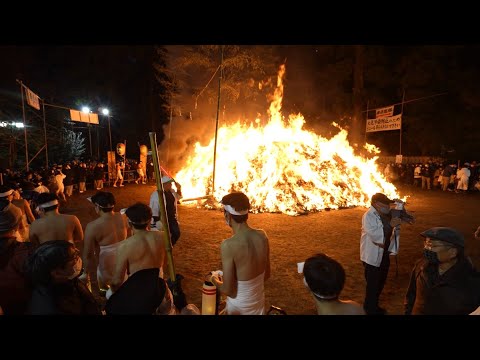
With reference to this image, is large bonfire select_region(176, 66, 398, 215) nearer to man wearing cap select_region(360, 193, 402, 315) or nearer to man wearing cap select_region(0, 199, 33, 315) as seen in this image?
man wearing cap select_region(360, 193, 402, 315)

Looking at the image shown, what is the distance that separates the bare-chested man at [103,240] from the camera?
183 inches

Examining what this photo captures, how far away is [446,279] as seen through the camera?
3160 mm

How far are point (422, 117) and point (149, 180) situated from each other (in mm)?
21573

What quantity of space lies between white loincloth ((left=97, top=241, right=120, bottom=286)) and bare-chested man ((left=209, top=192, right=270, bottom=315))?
181cm

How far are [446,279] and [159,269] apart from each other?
280 centimetres

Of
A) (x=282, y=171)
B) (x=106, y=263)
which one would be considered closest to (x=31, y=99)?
(x=282, y=171)

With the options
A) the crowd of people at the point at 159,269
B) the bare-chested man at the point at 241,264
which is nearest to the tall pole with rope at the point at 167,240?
the crowd of people at the point at 159,269

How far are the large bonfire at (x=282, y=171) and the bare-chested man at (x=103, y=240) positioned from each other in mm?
9165

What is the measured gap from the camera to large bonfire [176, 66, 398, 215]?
14.3 meters

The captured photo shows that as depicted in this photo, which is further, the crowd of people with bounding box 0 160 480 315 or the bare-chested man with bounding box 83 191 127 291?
the bare-chested man with bounding box 83 191 127 291

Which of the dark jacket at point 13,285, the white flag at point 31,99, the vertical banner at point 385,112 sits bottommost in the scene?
the dark jacket at point 13,285

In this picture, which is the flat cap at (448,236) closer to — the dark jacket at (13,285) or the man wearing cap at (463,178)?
the dark jacket at (13,285)

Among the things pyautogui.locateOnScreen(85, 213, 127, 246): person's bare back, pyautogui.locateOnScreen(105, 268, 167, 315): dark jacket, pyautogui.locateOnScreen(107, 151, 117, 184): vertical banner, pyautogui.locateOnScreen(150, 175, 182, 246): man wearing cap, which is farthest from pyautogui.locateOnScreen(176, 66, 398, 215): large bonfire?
pyautogui.locateOnScreen(105, 268, 167, 315): dark jacket

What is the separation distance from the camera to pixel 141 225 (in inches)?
148
